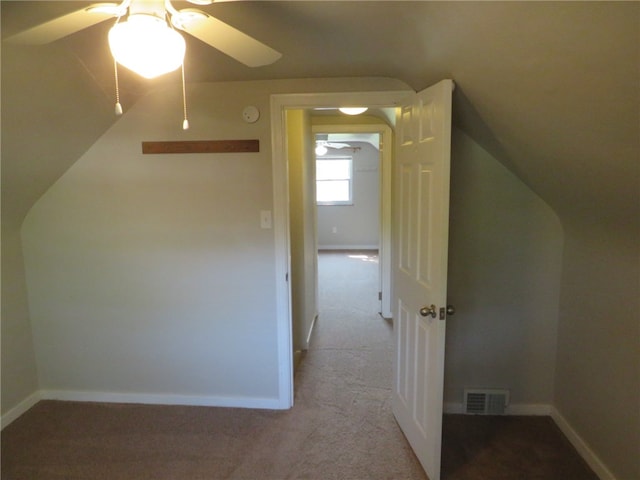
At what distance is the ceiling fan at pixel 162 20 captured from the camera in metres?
1.08

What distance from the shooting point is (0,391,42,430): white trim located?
8.13ft

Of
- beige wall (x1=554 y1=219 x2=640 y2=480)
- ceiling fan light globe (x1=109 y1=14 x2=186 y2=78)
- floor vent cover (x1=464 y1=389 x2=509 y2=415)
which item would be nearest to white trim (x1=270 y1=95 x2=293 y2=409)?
floor vent cover (x1=464 y1=389 x2=509 y2=415)

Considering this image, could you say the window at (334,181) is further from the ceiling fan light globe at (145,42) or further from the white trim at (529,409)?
the ceiling fan light globe at (145,42)

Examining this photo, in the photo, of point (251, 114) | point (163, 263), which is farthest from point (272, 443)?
point (251, 114)

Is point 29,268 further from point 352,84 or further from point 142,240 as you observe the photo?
point 352,84

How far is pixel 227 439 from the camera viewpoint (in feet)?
7.66

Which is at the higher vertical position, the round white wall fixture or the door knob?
the round white wall fixture

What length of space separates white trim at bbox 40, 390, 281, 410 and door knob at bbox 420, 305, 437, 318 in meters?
1.27

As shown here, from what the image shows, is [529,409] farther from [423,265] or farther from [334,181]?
[334,181]

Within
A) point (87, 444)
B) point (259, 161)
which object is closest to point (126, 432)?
point (87, 444)

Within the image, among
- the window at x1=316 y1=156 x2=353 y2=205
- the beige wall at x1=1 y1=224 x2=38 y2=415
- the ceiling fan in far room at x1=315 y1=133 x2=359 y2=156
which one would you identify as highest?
the ceiling fan in far room at x1=315 y1=133 x2=359 y2=156

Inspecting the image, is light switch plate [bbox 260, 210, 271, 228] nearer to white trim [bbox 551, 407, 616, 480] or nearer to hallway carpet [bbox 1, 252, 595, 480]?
hallway carpet [bbox 1, 252, 595, 480]

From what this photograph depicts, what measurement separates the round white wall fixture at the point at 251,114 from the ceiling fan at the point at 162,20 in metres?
1.01

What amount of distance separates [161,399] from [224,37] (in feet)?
7.87
